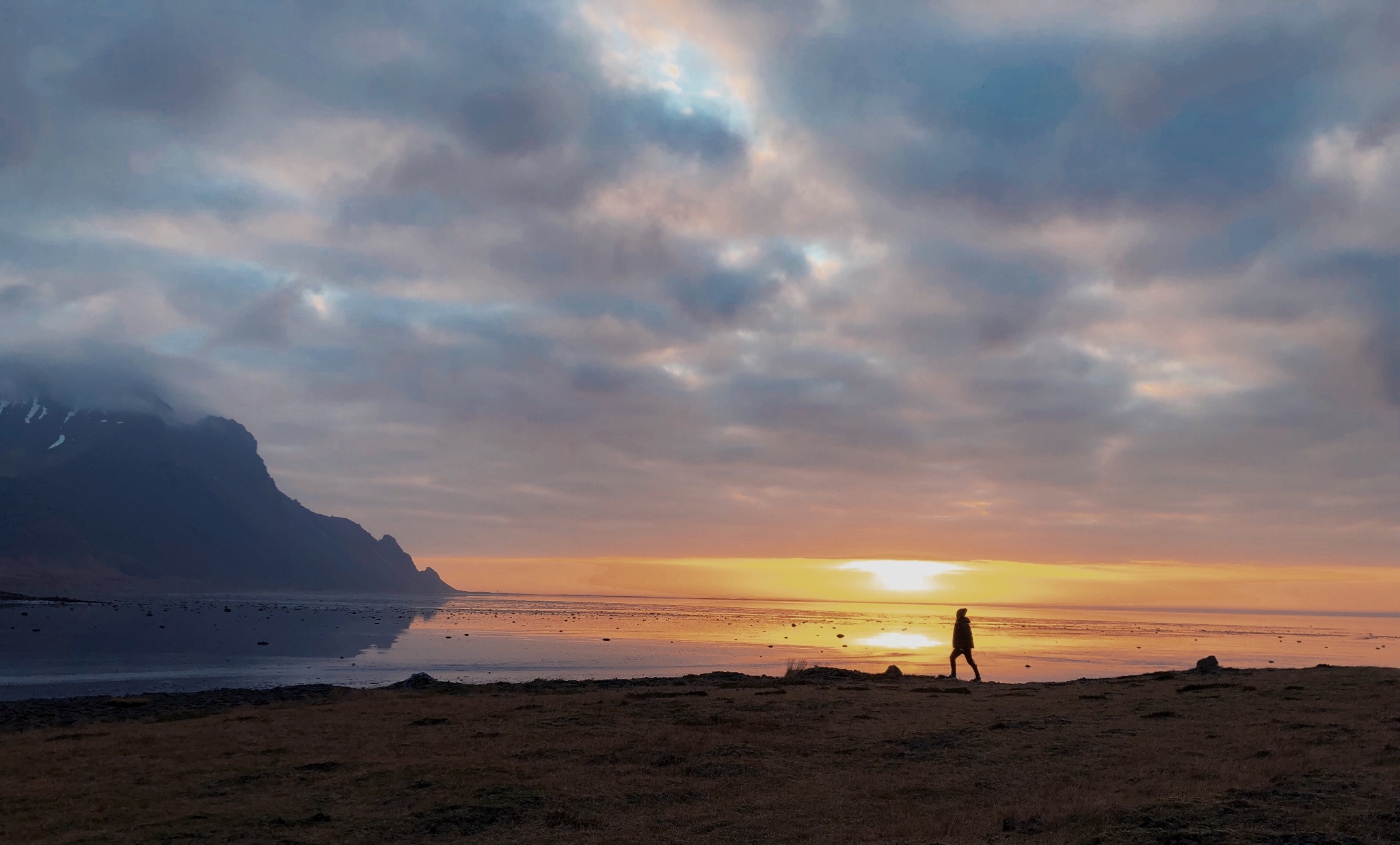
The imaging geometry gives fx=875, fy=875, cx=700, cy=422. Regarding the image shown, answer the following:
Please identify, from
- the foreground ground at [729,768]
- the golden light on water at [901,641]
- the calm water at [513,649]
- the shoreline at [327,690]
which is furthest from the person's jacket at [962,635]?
the golden light on water at [901,641]

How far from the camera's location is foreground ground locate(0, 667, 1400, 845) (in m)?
10.5

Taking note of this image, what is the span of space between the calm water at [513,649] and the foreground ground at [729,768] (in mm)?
11903

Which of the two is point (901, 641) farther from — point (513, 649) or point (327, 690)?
point (327, 690)

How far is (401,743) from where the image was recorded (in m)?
16.7

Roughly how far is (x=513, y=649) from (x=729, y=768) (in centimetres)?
3627

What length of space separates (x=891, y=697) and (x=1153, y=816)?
12710 millimetres

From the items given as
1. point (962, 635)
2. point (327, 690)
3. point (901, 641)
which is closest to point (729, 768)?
point (962, 635)

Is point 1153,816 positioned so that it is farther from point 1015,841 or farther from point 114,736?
point 114,736

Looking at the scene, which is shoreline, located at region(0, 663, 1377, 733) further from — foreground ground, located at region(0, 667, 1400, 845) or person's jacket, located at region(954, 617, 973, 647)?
person's jacket, located at region(954, 617, 973, 647)

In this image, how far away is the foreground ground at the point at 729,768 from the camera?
10547 mm

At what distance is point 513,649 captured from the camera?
4819 centimetres

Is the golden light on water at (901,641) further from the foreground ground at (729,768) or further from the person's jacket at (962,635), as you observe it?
the foreground ground at (729,768)

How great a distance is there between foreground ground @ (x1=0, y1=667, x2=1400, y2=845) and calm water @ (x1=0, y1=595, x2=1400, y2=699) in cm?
1190

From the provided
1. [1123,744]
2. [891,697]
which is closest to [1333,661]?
[891,697]
